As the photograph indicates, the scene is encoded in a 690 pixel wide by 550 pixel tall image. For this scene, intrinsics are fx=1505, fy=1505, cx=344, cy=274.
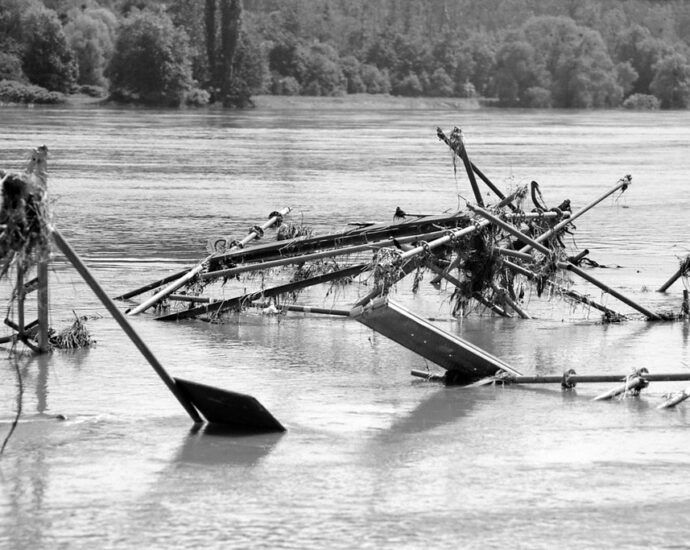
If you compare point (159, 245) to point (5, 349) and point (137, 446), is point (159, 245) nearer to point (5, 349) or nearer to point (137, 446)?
point (5, 349)

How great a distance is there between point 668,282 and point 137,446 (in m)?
11.6

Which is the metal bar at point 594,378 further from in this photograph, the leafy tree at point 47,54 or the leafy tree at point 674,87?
the leafy tree at point 674,87

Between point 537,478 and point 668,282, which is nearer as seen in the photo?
point 537,478

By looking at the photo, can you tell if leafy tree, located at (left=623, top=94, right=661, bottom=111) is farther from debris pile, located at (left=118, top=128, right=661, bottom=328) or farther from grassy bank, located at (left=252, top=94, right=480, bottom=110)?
debris pile, located at (left=118, top=128, right=661, bottom=328)

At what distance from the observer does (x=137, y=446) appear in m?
12.7

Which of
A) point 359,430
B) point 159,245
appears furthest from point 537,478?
point 159,245

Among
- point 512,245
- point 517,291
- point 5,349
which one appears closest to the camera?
point 5,349

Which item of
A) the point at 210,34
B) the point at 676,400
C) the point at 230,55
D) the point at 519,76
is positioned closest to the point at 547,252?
the point at 676,400

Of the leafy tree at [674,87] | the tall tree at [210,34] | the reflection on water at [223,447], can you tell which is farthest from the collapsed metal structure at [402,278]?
the leafy tree at [674,87]

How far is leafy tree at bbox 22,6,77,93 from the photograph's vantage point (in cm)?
15788

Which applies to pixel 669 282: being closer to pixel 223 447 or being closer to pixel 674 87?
pixel 223 447

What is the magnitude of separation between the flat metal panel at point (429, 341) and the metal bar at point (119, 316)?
2.17m

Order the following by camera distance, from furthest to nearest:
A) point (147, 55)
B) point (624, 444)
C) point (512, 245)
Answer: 1. point (147, 55)
2. point (512, 245)
3. point (624, 444)

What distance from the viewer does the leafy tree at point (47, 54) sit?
518ft
